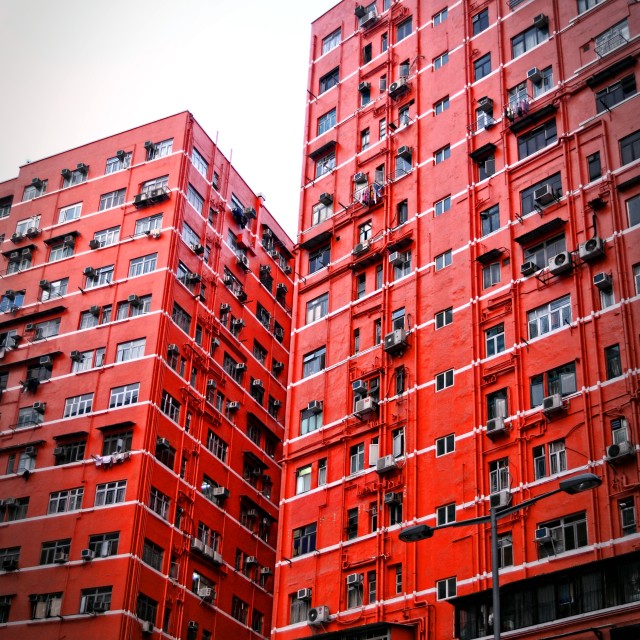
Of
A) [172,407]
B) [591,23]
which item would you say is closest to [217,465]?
[172,407]

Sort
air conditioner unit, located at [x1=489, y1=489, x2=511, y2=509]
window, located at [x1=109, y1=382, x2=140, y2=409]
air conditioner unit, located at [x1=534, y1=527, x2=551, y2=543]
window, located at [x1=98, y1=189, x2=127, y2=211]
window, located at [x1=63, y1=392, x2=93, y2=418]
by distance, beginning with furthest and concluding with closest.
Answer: window, located at [x1=98, y1=189, x2=127, y2=211] → window, located at [x1=63, y1=392, x2=93, y2=418] → window, located at [x1=109, y1=382, x2=140, y2=409] → air conditioner unit, located at [x1=489, y1=489, x2=511, y2=509] → air conditioner unit, located at [x1=534, y1=527, x2=551, y2=543]

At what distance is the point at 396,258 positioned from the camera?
49.1 metres

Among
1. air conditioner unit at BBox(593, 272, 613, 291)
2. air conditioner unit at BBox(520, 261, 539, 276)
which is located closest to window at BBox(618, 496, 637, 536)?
air conditioner unit at BBox(593, 272, 613, 291)

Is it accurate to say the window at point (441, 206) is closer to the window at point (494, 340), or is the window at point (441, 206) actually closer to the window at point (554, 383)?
the window at point (494, 340)

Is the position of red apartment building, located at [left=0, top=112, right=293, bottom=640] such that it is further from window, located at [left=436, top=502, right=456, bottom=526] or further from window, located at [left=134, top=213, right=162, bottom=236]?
window, located at [left=436, top=502, right=456, bottom=526]

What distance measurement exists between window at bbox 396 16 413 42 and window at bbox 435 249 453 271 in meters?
14.2

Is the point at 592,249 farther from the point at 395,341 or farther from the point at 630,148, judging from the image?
the point at 395,341

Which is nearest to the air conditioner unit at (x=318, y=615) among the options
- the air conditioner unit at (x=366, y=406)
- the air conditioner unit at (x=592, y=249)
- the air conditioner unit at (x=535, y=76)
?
the air conditioner unit at (x=366, y=406)

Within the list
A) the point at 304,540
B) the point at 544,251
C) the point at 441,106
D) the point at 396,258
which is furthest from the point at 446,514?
the point at 441,106

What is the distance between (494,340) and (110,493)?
1961cm

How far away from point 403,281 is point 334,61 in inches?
650

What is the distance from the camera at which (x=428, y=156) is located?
167 ft

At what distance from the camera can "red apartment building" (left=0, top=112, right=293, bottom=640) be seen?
51.2 m

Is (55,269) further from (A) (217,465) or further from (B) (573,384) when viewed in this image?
(B) (573,384)
